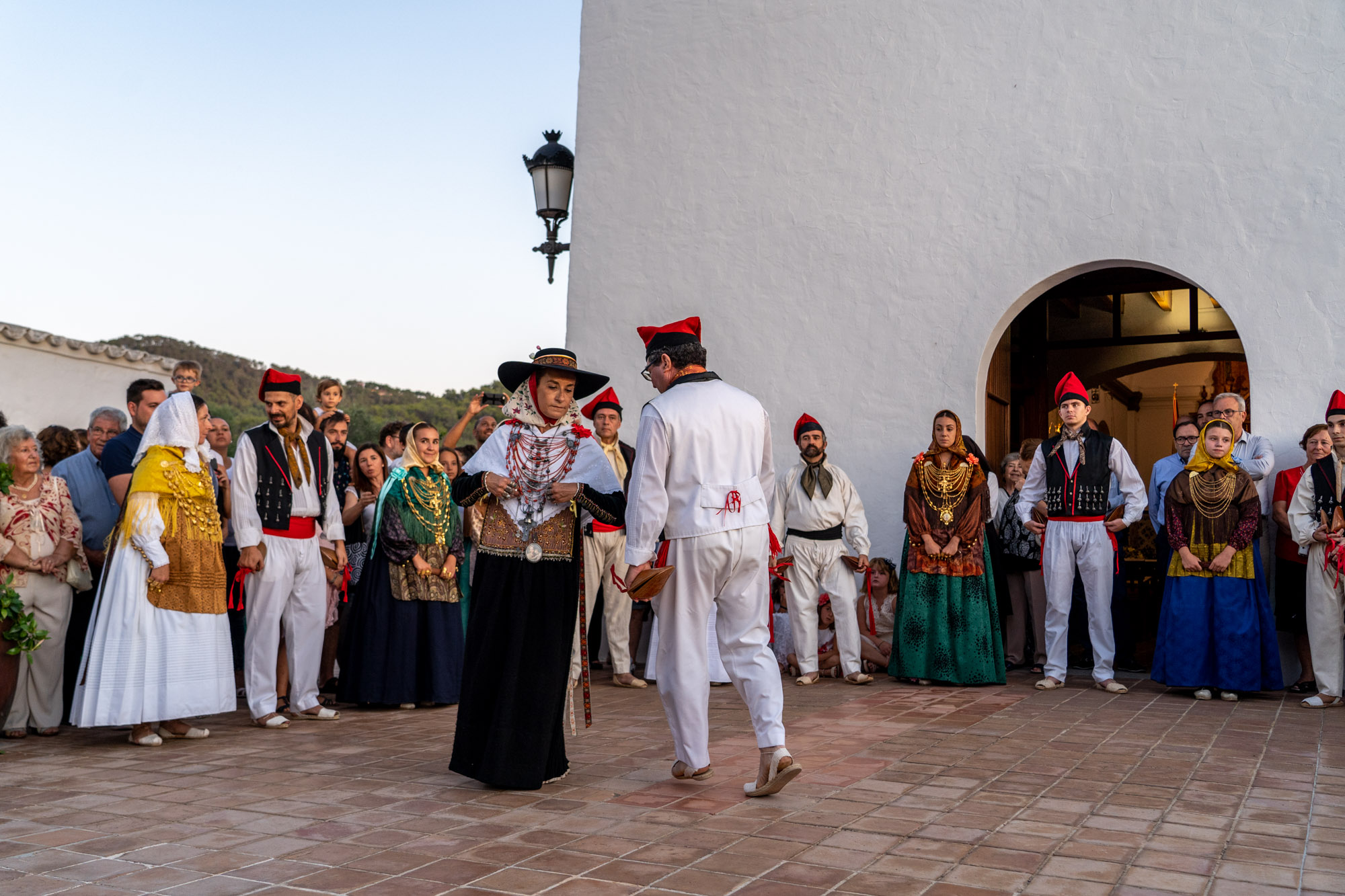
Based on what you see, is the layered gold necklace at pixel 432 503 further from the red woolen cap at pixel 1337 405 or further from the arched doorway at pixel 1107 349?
the red woolen cap at pixel 1337 405

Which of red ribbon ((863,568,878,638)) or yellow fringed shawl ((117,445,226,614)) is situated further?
red ribbon ((863,568,878,638))

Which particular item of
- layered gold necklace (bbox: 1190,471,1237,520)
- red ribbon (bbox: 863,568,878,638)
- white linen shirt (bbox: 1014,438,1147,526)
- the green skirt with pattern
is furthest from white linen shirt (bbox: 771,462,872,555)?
layered gold necklace (bbox: 1190,471,1237,520)

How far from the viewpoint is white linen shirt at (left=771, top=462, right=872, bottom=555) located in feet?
26.5

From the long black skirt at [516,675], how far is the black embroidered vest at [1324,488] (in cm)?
490

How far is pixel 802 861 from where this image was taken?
11.2ft

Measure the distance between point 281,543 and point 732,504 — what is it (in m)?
3.02

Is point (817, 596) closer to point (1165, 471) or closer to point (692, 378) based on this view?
point (1165, 471)

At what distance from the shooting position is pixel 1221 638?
22.9 ft

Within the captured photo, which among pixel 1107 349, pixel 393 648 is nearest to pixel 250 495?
pixel 393 648

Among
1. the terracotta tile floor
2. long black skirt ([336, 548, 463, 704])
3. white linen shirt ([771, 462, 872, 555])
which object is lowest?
the terracotta tile floor

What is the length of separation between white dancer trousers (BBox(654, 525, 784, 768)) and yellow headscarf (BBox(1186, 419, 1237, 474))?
13.2 ft

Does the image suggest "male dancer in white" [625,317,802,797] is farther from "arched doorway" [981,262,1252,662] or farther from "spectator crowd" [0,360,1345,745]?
"arched doorway" [981,262,1252,662]

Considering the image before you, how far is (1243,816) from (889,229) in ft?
18.9

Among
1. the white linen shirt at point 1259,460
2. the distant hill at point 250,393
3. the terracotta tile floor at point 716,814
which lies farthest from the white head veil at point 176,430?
the distant hill at point 250,393
